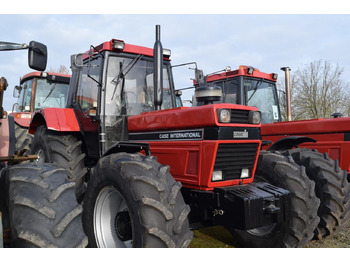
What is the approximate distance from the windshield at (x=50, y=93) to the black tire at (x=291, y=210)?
20.4ft

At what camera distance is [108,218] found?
3307mm

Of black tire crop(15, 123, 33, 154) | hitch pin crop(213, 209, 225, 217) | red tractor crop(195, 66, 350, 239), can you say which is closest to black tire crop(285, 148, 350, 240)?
red tractor crop(195, 66, 350, 239)

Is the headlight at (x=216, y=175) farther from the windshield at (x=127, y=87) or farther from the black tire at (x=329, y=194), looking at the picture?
the black tire at (x=329, y=194)

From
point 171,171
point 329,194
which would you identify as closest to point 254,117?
point 171,171

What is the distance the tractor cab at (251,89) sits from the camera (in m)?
6.52

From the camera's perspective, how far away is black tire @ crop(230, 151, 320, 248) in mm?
3469

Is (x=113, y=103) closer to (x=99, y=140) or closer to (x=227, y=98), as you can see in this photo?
(x=99, y=140)

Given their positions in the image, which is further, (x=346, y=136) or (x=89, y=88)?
(x=346, y=136)

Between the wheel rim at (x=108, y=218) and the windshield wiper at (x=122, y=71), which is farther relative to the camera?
the windshield wiper at (x=122, y=71)

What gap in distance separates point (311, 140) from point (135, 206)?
10.6 ft

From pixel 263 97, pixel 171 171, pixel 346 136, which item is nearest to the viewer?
pixel 171 171

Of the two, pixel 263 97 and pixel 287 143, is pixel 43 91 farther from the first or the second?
pixel 287 143

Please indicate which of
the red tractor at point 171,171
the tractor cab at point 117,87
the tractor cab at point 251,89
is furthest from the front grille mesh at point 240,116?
the tractor cab at point 251,89

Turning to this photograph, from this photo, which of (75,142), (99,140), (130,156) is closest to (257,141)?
(130,156)
